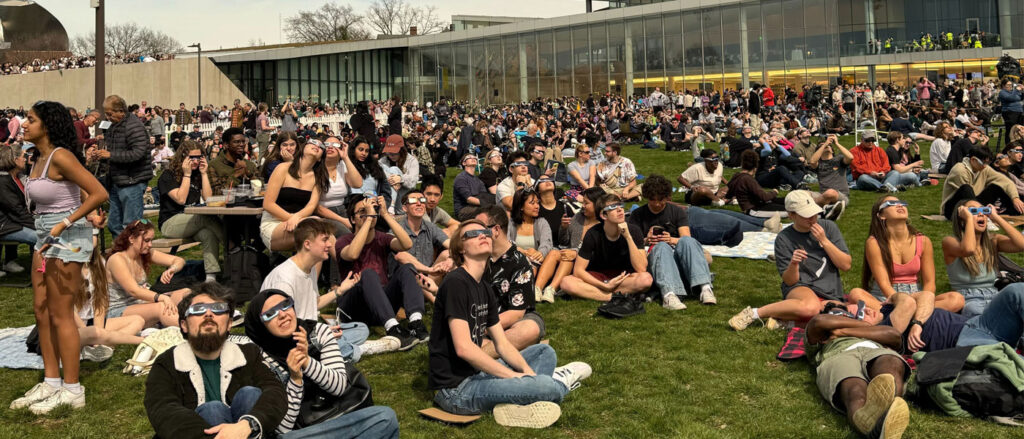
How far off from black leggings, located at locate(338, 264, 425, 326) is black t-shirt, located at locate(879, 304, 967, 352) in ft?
12.2

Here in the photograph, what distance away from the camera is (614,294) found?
838cm

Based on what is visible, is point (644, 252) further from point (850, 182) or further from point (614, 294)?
point (850, 182)

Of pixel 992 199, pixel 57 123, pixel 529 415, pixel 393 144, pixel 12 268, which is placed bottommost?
pixel 529 415

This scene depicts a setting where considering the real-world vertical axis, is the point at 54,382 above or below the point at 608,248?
below

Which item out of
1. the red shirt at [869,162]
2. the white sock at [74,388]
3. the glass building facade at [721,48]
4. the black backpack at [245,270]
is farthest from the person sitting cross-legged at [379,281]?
the glass building facade at [721,48]

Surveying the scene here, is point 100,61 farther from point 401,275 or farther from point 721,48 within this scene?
point 721,48

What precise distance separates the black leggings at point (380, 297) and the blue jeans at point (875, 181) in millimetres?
11083

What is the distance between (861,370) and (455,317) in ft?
8.03

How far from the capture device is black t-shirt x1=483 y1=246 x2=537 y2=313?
7.02 meters

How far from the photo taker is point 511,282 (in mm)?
7062

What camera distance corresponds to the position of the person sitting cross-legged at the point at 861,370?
474 centimetres

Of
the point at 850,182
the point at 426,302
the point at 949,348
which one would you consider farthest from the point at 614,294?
the point at 850,182

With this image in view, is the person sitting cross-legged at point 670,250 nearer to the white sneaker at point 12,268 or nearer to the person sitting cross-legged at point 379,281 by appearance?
the person sitting cross-legged at point 379,281

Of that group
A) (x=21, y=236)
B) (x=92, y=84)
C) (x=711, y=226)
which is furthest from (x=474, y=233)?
(x=92, y=84)
